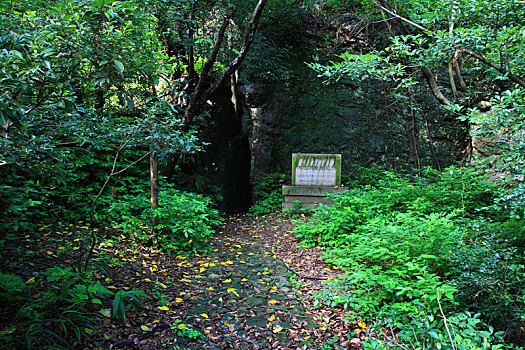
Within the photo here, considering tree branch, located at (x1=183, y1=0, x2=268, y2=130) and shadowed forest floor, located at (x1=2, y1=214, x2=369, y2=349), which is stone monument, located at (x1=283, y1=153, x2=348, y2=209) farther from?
tree branch, located at (x1=183, y1=0, x2=268, y2=130)

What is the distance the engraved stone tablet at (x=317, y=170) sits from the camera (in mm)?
7508

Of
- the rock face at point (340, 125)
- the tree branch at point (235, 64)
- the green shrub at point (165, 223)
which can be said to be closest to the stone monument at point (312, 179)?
the rock face at point (340, 125)

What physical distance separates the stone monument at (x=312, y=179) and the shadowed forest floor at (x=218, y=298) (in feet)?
8.15

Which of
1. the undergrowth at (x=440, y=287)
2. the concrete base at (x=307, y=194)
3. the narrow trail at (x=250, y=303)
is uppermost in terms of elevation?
the concrete base at (x=307, y=194)

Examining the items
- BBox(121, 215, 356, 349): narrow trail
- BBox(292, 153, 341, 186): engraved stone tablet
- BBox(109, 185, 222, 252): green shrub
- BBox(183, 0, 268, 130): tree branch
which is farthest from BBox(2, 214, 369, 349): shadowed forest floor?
BBox(183, 0, 268, 130): tree branch

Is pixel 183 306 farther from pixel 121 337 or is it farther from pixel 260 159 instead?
pixel 260 159

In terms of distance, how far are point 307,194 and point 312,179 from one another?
18.3 inches

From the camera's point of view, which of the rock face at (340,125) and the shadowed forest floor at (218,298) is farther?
the rock face at (340,125)

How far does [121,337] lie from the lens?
2.44 meters

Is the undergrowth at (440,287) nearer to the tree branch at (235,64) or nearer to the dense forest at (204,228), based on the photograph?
the dense forest at (204,228)

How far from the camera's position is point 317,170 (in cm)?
758

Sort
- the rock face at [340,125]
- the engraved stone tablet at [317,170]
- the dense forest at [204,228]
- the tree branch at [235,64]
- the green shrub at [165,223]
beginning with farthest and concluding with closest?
1. the rock face at [340,125]
2. the engraved stone tablet at [317,170]
3. the tree branch at [235,64]
4. the green shrub at [165,223]
5. the dense forest at [204,228]

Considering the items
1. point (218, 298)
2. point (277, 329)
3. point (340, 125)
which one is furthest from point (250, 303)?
point (340, 125)

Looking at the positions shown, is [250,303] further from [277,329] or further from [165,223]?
[165,223]
